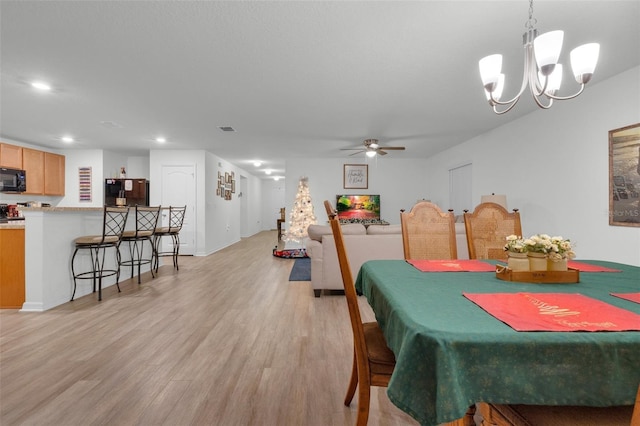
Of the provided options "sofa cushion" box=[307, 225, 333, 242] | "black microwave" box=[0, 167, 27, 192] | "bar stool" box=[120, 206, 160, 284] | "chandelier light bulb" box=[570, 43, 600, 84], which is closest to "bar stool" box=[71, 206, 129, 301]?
"bar stool" box=[120, 206, 160, 284]

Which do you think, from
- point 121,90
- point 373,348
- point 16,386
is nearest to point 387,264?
point 373,348

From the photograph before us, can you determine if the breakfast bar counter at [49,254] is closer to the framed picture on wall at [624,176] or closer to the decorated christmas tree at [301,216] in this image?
the decorated christmas tree at [301,216]

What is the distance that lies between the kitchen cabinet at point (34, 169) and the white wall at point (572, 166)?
8.15 metres

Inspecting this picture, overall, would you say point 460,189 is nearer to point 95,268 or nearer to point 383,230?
point 383,230

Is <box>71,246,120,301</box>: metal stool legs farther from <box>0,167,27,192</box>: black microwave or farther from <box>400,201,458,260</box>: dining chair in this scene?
<box>400,201,458,260</box>: dining chair

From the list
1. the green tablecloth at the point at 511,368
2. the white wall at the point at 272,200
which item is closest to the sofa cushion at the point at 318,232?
the green tablecloth at the point at 511,368

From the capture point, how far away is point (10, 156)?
554 centimetres

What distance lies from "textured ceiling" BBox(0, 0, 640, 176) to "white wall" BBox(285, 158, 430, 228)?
3.20 metres

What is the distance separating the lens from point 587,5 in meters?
1.99

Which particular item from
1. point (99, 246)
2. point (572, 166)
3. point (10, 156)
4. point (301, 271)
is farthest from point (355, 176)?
point (10, 156)

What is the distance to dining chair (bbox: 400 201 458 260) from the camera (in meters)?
2.23

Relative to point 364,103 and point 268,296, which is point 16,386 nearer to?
point 268,296

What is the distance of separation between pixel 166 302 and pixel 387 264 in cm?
286

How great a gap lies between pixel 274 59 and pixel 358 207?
5.74 meters
